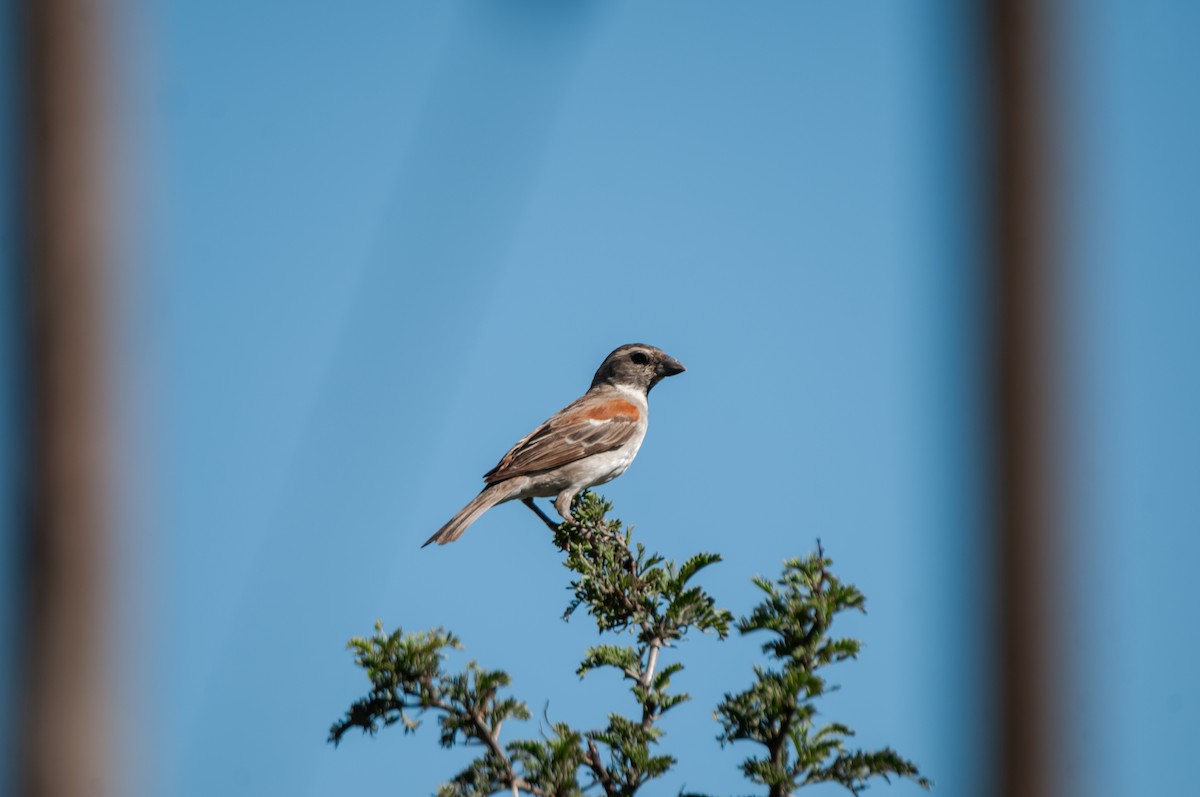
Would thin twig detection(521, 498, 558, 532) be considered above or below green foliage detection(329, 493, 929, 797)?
above

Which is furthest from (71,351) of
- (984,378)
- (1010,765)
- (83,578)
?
(1010,765)

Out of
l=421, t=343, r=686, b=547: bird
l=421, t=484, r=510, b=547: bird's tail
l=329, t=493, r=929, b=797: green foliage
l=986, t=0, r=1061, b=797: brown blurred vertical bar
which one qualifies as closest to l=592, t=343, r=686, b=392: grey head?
l=421, t=343, r=686, b=547: bird

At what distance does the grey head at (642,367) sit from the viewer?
13.6 meters

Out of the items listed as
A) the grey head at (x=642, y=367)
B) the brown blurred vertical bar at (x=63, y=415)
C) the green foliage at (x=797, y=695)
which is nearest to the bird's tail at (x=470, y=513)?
the grey head at (x=642, y=367)

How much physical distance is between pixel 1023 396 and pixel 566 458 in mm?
9501

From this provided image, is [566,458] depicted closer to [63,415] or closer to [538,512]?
[538,512]

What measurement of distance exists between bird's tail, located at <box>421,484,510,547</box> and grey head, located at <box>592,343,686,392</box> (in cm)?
278

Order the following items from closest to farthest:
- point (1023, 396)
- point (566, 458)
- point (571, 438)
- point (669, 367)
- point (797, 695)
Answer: point (1023, 396) < point (797, 695) < point (566, 458) < point (571, 438) < point (669, 367)

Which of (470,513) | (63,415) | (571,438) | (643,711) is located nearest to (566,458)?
(571,438)

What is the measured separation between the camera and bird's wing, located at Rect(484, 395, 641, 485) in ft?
37.2

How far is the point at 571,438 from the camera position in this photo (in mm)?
11703

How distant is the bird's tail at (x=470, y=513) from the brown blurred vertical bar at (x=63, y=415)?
8.42m

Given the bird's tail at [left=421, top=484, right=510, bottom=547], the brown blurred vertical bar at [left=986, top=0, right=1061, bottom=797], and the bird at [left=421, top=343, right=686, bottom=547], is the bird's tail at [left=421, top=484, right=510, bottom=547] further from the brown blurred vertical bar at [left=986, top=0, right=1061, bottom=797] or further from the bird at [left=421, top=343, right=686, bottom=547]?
the brown blurred vertical bar at [left=986, top=0, right=1061, bottom=797]

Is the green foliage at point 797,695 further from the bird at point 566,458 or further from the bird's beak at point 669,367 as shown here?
the bird's beak at point 669,367
